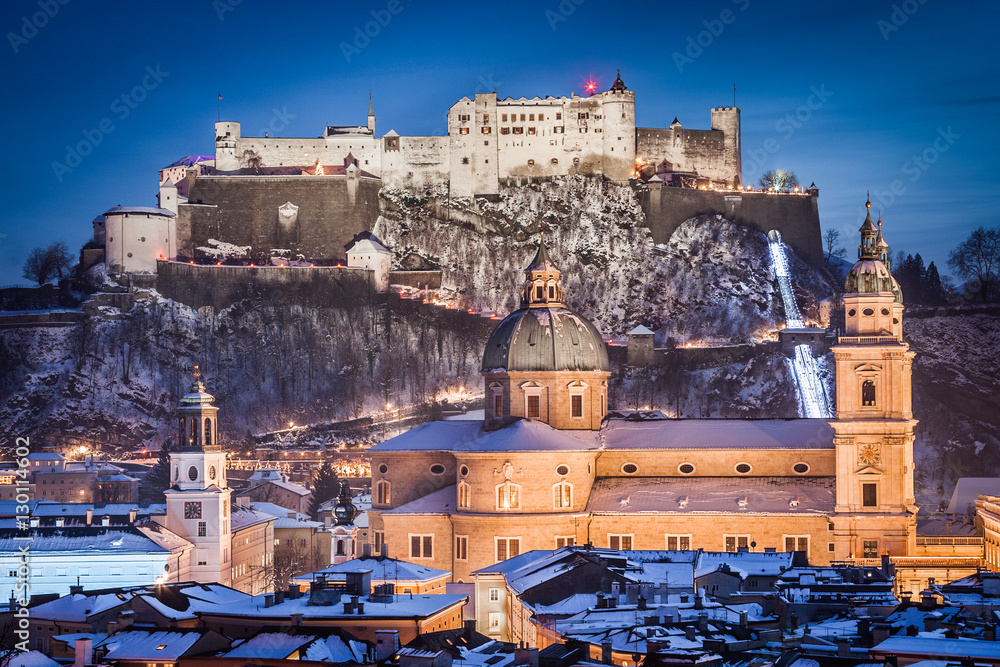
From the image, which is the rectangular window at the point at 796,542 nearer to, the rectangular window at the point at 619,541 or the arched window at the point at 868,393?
the arched window at the point at 868,393

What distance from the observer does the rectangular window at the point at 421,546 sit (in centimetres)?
6122

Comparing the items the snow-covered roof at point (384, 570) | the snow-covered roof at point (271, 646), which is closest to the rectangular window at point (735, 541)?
the snow-covered roof at point (384, 570)

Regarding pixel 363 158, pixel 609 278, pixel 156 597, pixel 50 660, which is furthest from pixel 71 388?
pixel 50 660

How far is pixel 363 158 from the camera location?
122m

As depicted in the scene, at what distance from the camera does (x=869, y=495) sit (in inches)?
2307

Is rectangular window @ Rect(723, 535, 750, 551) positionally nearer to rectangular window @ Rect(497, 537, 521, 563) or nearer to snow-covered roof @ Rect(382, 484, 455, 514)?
rectangular window @ Rect(497, 537, 521, 563)

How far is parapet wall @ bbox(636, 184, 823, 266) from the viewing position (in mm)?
119375

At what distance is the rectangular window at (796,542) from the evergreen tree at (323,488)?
118ft

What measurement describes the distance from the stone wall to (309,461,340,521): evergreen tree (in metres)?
26.0

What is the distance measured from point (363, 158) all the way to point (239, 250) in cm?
1160

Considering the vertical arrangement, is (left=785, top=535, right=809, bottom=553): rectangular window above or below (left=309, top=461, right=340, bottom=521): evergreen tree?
above

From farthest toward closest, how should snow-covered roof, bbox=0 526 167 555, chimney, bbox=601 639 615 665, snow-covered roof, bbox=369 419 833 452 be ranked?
1. snow-covered roof, bbox=0 526 167 555
2. snow-covered roof, bbox=369 419 833 452
3. chimney, bbox=601 639 615 665

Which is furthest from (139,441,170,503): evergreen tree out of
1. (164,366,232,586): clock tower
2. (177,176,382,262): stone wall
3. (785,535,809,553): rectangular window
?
(785,535,809,553): rectangular window

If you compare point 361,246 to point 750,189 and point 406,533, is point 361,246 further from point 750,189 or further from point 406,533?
point 406,533
